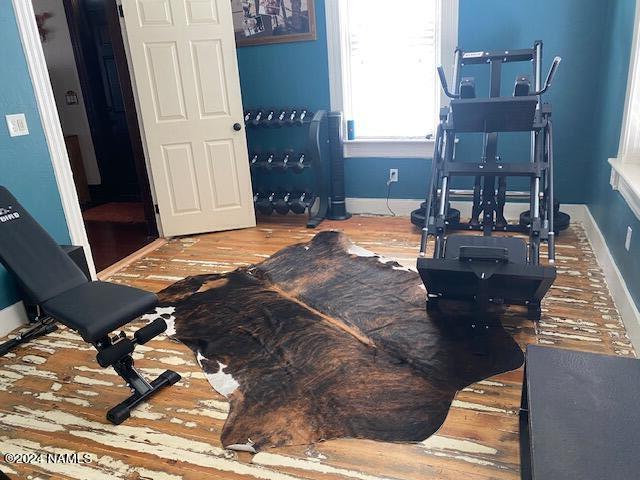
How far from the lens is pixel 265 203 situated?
4.43m

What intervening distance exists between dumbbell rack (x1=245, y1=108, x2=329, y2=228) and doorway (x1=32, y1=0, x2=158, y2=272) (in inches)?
49.5

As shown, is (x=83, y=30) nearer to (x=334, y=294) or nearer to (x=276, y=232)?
(x=276, y=232)

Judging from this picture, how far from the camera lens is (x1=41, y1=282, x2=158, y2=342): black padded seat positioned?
1932 millimetres

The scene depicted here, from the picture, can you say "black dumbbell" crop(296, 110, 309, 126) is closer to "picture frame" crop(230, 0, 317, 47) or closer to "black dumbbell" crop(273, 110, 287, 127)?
"black dumbbell" crop(273, 110, 287, 127)

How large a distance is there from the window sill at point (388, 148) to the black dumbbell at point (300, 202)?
0.56m

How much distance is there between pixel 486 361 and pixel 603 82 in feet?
8.35

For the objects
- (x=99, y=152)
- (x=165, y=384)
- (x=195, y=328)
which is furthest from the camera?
(x=99, y=152)

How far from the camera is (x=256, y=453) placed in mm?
1809

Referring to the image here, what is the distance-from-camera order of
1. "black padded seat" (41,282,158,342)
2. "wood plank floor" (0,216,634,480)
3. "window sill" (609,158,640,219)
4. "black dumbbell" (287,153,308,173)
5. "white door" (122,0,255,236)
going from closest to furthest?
"wood plank floor" (0,216,634,480) → "black padded seat" (41,282,158,342) → "window sill" (609,158,640,219) → "white door" (122,0,255,236) → "black dumbbell" (287,153,308,173)

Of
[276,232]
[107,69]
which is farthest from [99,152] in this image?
[276,232]

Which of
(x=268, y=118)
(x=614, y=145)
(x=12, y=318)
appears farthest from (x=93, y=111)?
(x=614, y=145)

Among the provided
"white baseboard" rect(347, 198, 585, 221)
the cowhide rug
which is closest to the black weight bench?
the cowhide rug

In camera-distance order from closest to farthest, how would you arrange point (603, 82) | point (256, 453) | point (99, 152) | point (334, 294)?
point (256, 453) < point (334, 294) < point (603, 82) < point (99, 152)

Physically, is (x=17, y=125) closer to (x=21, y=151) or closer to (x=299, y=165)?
(x=21, y=151)
